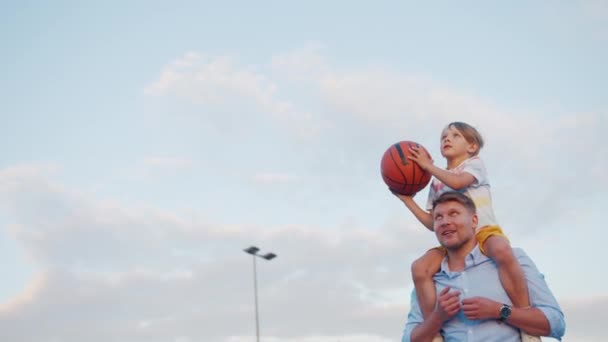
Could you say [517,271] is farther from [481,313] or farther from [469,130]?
[469,130]

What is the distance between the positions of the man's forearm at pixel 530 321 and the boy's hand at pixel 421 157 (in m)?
1.82

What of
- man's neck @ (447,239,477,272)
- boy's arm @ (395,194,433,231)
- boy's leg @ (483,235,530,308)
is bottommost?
boy's leg @ (483,235,530,308)

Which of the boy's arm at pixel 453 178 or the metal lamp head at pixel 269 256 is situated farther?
the metal lamp head at pixel 269 256

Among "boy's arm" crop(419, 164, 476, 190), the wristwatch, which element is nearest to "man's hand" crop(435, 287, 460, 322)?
the wristwatch

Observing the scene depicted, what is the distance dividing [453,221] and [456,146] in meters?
1.38

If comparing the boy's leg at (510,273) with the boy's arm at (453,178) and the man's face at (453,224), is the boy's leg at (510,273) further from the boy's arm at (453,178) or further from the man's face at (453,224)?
the boy's arm at (453,178)

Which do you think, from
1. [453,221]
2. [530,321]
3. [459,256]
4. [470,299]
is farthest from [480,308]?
[453,221]

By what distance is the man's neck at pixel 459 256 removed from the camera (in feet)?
18.3

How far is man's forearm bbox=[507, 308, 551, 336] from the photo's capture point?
199 inches

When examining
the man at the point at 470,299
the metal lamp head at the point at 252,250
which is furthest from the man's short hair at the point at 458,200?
the metal lamp head at the point at 252,250

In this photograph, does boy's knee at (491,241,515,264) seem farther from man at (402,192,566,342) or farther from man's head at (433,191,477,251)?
man's head at (433,191,477,251)

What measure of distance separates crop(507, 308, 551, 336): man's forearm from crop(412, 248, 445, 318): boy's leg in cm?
73

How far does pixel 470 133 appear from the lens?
265 inches

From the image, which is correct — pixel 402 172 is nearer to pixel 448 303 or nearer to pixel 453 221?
pixel 453 221
